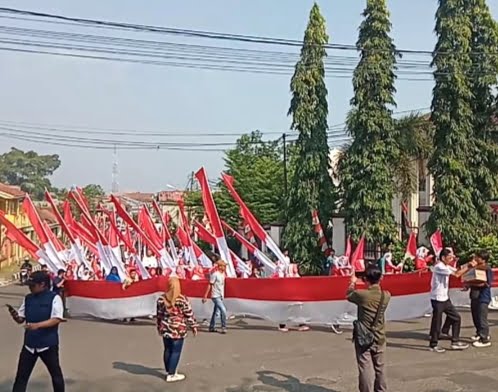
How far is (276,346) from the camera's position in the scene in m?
12.2

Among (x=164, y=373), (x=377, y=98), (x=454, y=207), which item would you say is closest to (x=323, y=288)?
(x=164, y=373)

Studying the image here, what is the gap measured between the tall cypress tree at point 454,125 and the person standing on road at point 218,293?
36.6 ft

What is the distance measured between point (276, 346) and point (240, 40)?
7772 millimetres

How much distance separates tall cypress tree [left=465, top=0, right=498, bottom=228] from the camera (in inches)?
943

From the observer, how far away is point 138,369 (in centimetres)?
1028

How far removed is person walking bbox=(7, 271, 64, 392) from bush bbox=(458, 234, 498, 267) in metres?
14.2

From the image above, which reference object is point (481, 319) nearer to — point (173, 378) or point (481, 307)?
point (481, 307)

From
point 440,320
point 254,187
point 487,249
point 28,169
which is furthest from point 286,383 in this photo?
point 28,169

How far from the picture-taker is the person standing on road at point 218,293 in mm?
14500

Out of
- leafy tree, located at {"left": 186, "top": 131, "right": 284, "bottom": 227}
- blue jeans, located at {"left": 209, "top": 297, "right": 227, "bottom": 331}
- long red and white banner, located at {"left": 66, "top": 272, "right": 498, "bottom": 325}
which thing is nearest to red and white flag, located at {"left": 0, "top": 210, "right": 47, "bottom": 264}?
long red and white banner, located at {"left": 66, "top": 272, "right": 498, "bottom": 325}

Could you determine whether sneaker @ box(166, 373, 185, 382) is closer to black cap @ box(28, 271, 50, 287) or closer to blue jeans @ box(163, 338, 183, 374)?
blue jeans @ box(163, 338, 183, 374)

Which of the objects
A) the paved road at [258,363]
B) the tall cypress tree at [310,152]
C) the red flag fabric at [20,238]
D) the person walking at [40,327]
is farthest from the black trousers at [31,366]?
the tall cypress tree at [310,152]

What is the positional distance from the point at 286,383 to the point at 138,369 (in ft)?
7.82

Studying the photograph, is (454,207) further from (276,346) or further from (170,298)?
(170,298)
